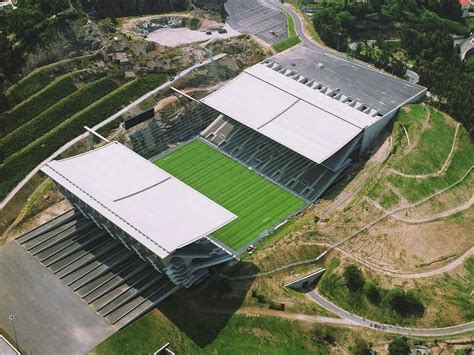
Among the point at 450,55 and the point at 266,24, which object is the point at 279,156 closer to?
the point at 266,24

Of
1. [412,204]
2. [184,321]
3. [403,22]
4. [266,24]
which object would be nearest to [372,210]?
[412,204]

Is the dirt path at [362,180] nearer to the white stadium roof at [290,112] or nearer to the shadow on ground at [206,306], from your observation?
the white stadium roof at [290,112]

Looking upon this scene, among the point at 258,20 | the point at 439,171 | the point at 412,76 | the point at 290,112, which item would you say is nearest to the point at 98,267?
the point at 290,112

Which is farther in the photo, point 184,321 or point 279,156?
point 279,156

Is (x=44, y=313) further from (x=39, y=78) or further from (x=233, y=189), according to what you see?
(x=39, y=78)

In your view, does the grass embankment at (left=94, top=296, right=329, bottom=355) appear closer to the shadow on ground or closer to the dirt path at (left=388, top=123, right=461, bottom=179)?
the shadow on ground
